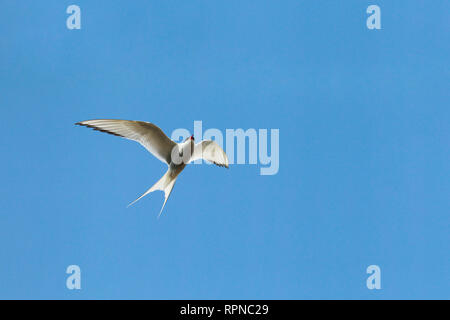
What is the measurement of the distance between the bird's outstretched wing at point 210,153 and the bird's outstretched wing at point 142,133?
0.37 metres

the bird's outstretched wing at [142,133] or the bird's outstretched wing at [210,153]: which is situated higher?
the bird's outstretched wing at [142,133]

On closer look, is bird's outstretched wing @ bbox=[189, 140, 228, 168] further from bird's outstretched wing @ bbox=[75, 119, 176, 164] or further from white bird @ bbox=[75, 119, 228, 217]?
bird's outstretched wing @ bbox=[75, 119, 176, 164]

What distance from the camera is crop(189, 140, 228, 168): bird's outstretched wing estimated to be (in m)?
6.08

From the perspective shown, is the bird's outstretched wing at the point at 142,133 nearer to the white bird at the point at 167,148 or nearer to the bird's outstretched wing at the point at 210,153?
the white bird at the point at 167,148

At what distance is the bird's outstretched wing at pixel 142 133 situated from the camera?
213 inches

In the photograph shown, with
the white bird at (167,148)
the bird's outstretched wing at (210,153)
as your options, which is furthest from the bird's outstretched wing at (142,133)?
the bird's outstretched wing at (210,153)

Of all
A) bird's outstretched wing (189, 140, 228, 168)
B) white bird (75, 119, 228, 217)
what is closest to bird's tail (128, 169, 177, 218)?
white bird (75, 119, 228, 217)

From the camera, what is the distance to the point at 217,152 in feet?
20.4

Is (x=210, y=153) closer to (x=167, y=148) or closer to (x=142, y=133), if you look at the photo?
(x=167, y=148)

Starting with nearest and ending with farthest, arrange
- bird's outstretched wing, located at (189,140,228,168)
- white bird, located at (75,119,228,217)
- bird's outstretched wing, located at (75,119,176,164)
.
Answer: bird's outstretched wing, located at (75,119,176,164) → white bird, located at (75,119,228,217) → bird's outstretched wing, located at (189,140,228,168)

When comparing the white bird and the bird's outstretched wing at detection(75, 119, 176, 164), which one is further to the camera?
the white bird

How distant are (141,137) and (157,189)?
738 mm
